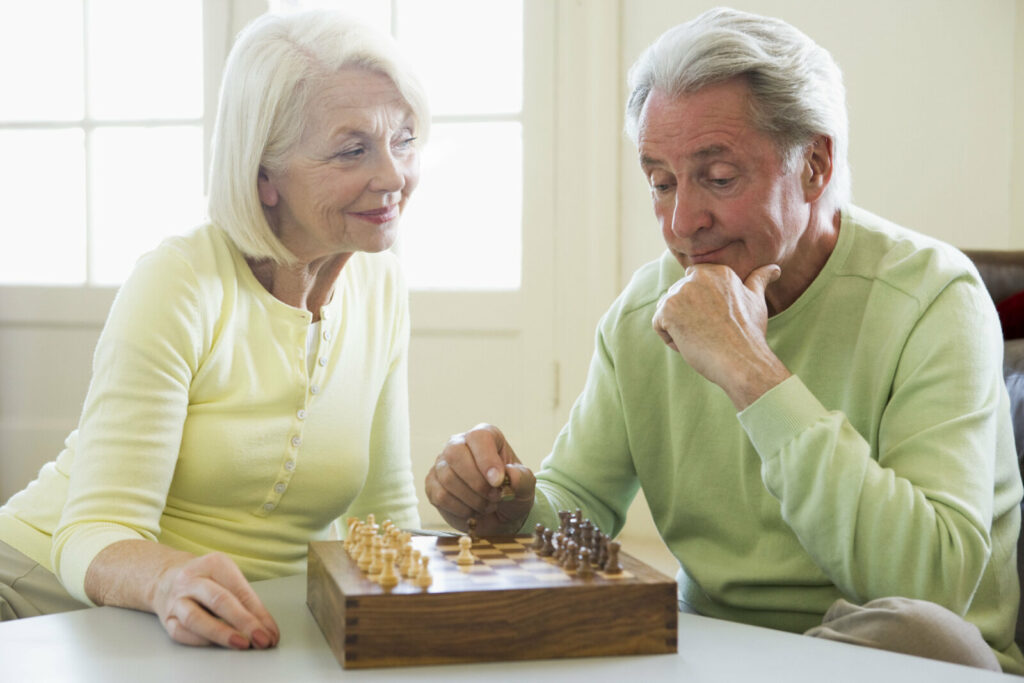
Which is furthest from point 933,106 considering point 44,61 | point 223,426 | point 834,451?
point 44,61

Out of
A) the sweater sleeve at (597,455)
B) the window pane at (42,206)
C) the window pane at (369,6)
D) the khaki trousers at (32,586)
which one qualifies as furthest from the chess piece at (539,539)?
the window pane at (42,206)

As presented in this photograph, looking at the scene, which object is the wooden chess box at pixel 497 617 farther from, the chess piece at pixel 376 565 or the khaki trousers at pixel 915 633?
the khaki trousers at pixel 915 633

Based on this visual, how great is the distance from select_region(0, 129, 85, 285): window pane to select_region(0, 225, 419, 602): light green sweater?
8.83ft

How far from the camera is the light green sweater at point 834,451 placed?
127 centimetres

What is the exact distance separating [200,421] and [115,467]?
19 cm

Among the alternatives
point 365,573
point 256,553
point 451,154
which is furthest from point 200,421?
point 451,154

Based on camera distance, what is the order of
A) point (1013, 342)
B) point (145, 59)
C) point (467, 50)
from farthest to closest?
point (145, 59), point (467, 50), point (1013, 342)

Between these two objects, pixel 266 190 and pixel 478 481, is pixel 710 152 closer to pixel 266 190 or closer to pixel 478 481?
pixel 478 481

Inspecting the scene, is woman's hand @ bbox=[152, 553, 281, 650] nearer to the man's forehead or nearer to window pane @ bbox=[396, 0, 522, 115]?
the man's forehead

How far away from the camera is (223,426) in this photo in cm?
→ 155

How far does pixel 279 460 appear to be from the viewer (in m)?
1.61

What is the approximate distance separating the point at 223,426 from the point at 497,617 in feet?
2.25

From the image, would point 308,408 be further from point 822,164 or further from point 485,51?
point 485,51

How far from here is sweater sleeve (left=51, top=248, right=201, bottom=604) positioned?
1337 millimetres
